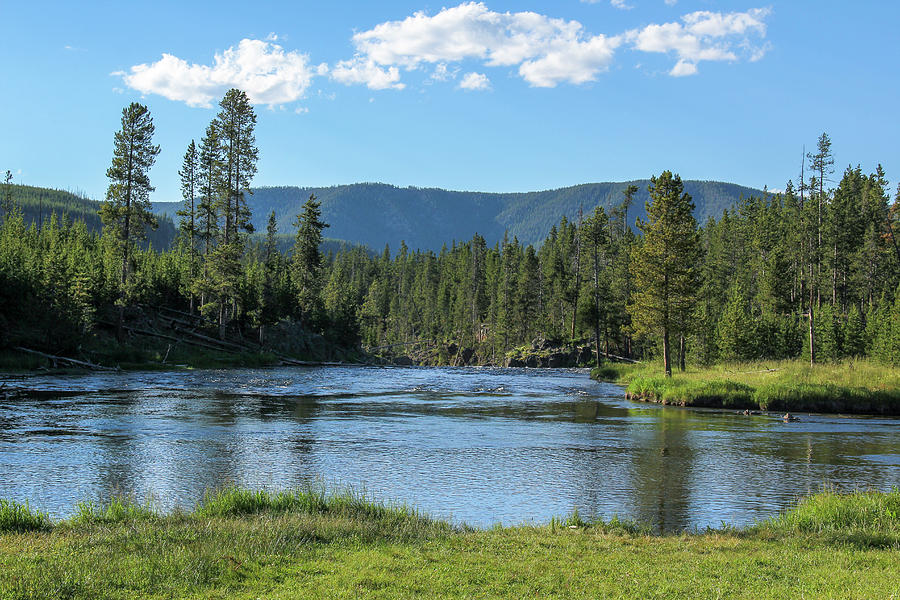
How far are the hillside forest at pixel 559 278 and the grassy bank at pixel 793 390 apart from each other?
8707 millimetres

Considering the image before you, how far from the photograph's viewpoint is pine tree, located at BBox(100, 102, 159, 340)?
5753cm

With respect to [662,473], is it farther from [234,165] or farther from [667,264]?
[234,165]

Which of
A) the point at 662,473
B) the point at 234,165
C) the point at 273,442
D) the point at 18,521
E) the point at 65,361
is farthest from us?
the point at 234,165

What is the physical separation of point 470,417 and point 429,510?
17336 mm

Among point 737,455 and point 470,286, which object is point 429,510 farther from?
point 470,286

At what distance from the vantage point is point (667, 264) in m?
51.0

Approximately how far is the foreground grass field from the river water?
233 centimetres

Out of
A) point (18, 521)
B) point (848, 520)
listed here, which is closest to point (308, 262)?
point (18, 521)

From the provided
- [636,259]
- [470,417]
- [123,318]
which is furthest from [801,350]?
[123,318]

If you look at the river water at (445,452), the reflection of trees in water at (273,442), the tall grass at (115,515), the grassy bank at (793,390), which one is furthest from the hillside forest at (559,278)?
the tall grass at (115,515)

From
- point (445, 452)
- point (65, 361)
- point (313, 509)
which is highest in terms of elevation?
point (65, 361)

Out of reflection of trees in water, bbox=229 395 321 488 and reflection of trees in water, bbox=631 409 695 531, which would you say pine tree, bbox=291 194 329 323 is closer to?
reflection of trees in water, bbox=229 395 321 488

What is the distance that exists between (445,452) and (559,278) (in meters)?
93.5

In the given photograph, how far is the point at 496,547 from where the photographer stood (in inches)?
418
